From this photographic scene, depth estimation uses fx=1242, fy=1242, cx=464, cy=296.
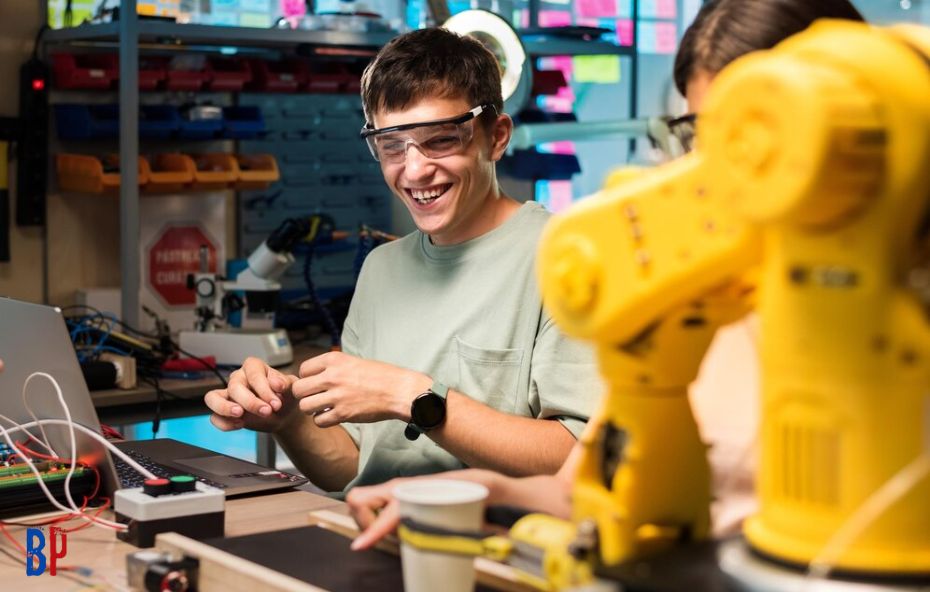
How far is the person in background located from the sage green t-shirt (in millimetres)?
528

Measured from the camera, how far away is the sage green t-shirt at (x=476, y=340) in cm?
190

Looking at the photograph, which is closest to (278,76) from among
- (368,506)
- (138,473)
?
(138,473)

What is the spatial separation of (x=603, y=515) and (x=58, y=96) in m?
3.10

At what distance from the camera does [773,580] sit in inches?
30.5

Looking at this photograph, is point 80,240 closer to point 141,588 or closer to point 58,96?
point 58,96

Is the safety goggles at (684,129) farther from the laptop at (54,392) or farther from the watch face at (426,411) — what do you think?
the laptop at (54,392)

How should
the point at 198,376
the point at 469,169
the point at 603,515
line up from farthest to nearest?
the point at 198,376 → the point at 469,169 → the point at 603,515

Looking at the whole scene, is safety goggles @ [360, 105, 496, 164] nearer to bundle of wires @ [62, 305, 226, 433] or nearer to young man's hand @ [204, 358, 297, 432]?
young man's hand @ [204, 358, 297, 432]

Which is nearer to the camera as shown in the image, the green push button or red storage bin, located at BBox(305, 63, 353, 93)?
the green push button

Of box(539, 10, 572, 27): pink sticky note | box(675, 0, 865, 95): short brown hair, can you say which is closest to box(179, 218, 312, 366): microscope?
box(539, 10, 572, 27): pink sticky note

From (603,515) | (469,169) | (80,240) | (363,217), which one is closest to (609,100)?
(363,217)

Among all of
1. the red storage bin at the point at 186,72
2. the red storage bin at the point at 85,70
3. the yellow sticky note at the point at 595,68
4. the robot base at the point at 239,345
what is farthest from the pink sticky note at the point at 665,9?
the robot base at the point at 239,345

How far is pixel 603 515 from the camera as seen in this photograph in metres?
0.94

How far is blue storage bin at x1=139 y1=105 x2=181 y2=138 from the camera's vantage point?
355 centimetres
